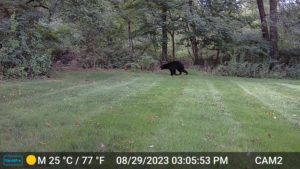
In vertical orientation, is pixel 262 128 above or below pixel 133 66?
below

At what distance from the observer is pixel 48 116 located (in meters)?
8.41

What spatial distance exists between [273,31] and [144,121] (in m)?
20.4

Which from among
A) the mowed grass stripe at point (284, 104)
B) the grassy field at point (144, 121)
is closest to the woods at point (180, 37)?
the mowed grass stripe at point (284, 104)

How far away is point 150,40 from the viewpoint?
27156 millimetres

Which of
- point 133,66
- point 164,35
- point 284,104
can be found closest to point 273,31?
point 164,35

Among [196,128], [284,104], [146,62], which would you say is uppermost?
→ [146,62]

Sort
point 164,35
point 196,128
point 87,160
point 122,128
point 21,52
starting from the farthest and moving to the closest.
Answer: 1. point 164,35
2. point 21,52
3. point 196,128
4. point 122,128
5. point 87,160

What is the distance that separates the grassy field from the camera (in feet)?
20.7

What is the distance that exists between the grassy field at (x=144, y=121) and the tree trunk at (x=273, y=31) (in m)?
13.1

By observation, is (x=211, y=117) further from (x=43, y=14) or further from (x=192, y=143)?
(x=43, y=14)

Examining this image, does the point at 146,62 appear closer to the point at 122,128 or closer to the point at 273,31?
the point at 273,31

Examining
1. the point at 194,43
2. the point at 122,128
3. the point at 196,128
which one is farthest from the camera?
the point at 194,43

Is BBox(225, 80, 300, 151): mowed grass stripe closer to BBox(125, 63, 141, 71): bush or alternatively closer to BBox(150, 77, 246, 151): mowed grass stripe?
BBox(150, 77, 246, 151): mowed grass stripe

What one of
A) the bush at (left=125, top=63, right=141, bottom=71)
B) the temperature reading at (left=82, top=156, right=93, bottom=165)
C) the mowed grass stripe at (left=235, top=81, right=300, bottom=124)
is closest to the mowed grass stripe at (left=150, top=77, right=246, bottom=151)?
the temperature reading at (left=82, top=156, right=93, bottom=165)
